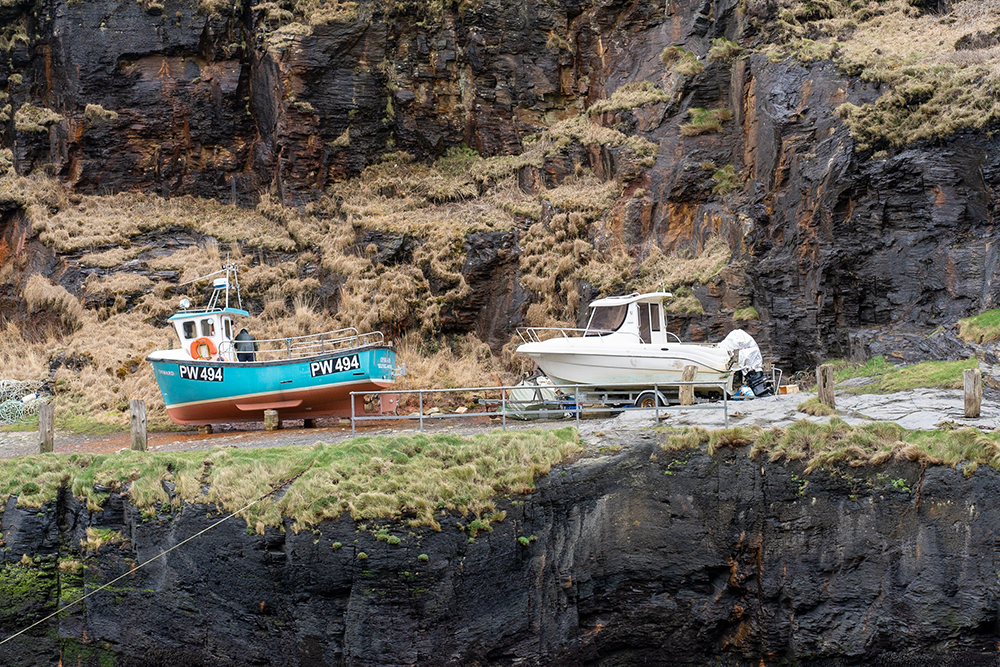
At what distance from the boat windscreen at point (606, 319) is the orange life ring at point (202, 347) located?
903 cm

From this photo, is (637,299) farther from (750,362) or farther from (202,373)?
(202,373)

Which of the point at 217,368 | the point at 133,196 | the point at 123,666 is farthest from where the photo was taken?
the point at 133,196

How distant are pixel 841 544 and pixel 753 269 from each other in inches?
382

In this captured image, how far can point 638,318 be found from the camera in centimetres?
1670

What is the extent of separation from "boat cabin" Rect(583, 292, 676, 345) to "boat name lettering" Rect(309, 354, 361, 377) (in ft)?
17.3

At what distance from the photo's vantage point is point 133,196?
89.6 ft

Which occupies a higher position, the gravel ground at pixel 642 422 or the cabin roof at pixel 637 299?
the cabin roof at pixel 637 299

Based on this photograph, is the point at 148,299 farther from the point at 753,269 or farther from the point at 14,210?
the point at 753,269

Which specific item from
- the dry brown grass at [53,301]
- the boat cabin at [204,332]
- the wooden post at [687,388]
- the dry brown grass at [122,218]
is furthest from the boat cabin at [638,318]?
the dry brown grass at [53,301]

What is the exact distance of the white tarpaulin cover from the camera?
16531 millimetres

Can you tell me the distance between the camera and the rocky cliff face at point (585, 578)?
10609mm

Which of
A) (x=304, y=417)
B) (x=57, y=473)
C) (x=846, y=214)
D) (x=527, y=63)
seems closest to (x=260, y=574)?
(x=57, y=473)

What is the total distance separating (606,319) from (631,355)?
52.1 inches

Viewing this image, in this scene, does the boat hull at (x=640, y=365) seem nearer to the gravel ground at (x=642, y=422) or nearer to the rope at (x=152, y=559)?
the gravel ground at (x=642, y=422)
